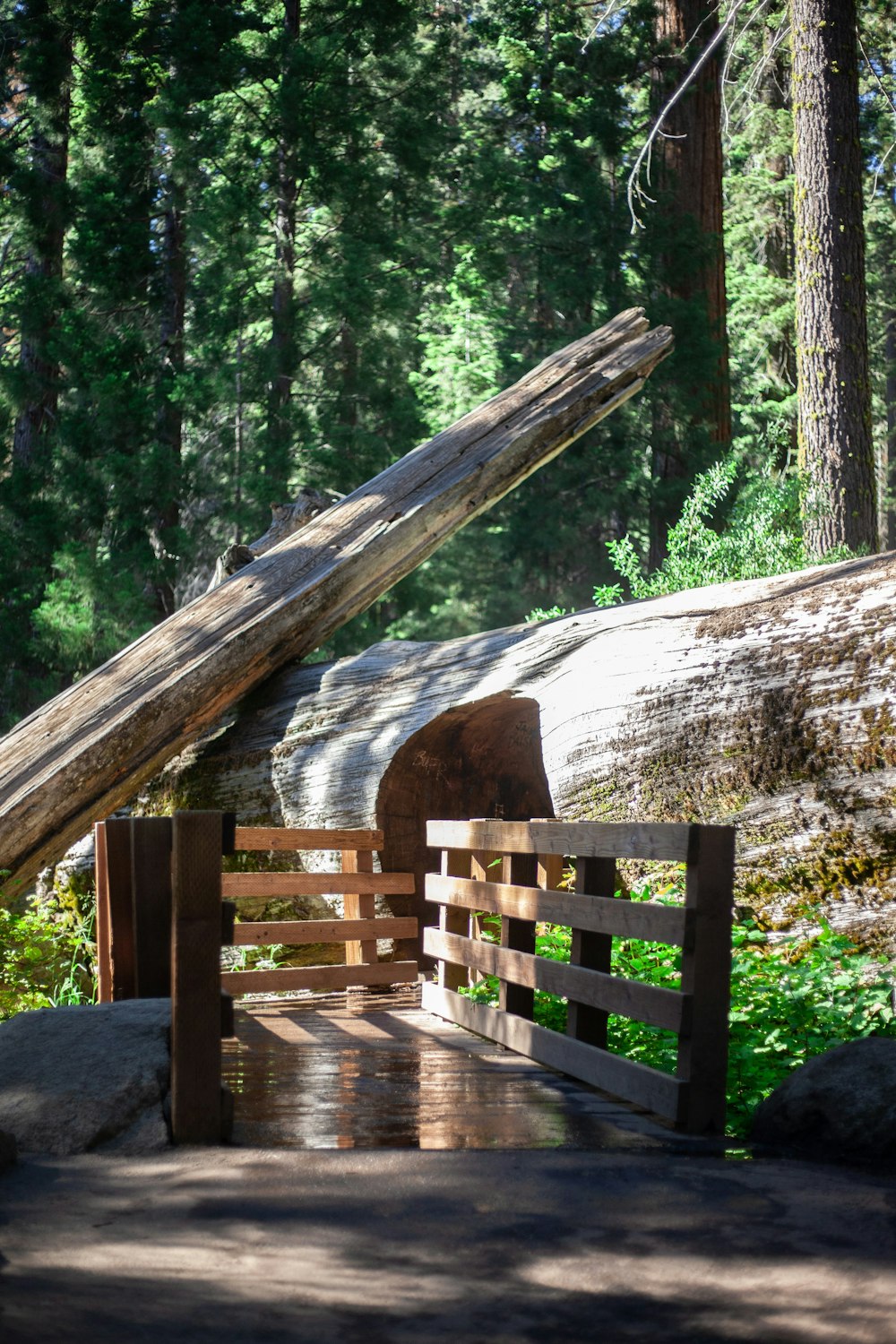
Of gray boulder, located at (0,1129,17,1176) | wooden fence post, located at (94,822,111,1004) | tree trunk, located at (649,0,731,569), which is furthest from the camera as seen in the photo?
tree trunk, located at (649,0,731,569)

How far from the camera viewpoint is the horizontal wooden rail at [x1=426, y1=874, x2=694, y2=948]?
13.8 ft

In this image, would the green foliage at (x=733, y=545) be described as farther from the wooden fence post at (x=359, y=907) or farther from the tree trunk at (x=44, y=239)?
the tree trunk at (x=44, y=239)

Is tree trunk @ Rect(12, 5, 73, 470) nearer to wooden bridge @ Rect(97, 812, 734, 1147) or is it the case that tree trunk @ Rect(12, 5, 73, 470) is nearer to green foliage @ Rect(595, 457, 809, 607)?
green foliage @ Rect(595, 457, 809, 607)

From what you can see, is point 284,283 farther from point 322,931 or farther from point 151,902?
point 151,902

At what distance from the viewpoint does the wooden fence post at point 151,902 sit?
4.88 m

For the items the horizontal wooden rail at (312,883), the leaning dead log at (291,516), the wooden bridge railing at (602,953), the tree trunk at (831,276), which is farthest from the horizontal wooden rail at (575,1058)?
the tree trunk at (831,276)

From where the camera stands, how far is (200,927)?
3.96 metres

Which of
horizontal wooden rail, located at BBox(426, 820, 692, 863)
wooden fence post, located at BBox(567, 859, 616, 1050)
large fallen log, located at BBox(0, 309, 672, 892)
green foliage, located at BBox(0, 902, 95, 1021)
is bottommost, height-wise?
green foliage, located at BBox(0, 902, 95, 1021)

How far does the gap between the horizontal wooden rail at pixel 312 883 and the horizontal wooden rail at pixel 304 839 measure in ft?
0.58

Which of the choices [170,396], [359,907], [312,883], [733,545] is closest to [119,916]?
[312,883]

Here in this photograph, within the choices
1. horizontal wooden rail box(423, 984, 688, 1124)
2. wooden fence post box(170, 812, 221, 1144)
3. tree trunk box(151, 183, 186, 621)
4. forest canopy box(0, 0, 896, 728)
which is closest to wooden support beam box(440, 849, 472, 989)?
horizontal wooden rail box(423, 984, 688, 1124)

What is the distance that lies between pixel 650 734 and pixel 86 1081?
444 cm

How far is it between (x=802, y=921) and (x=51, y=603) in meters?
10.3

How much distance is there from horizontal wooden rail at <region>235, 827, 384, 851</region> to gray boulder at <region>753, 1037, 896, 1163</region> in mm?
3956
